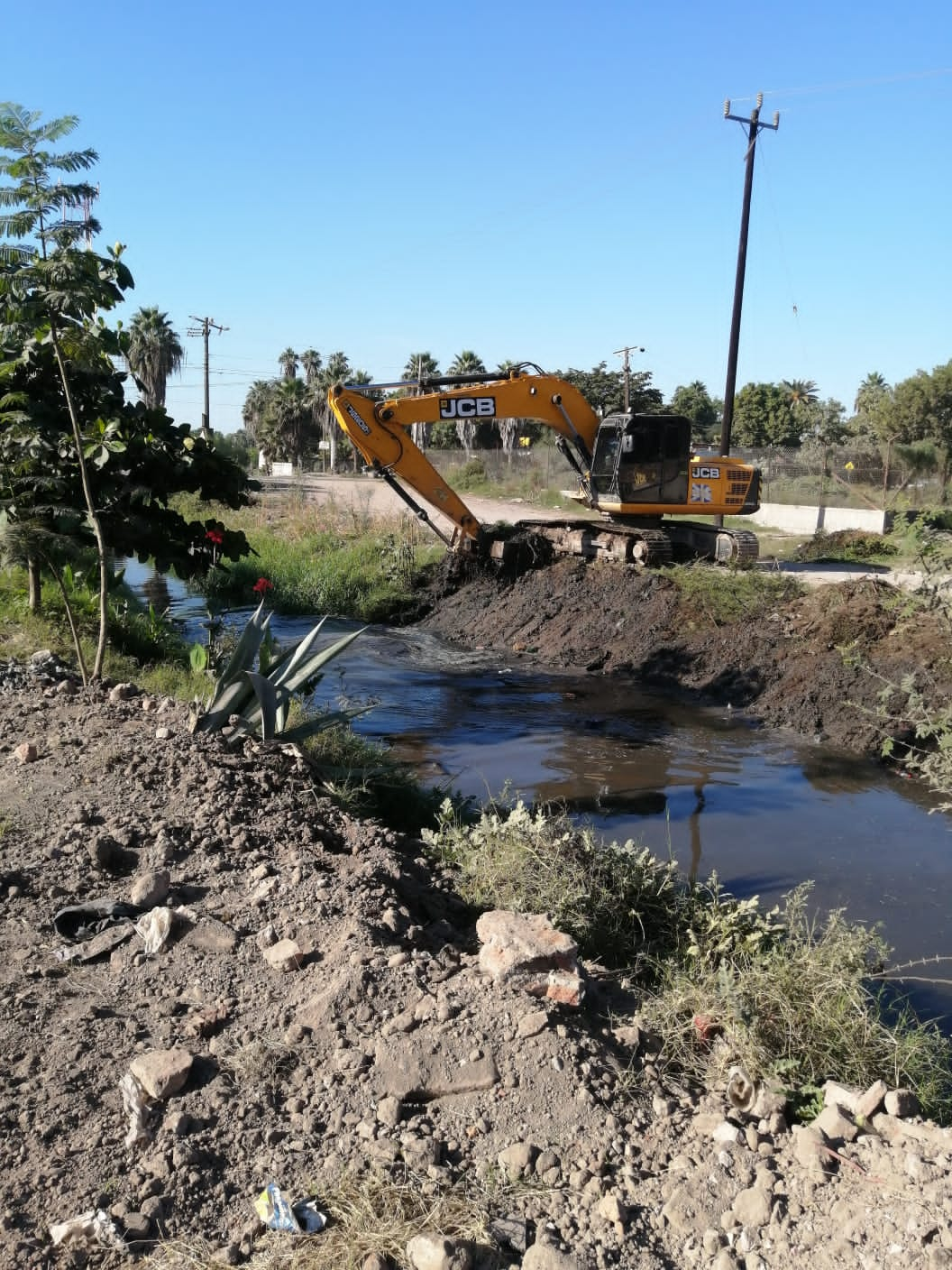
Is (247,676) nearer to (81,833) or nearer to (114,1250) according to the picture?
(81,833)

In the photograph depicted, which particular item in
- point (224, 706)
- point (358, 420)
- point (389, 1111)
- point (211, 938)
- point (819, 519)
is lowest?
point (389, 1111)

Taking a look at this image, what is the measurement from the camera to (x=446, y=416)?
16828 millimetres

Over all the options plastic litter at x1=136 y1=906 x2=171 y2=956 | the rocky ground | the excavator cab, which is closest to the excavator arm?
the excavator cab

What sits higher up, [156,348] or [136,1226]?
[156,348]

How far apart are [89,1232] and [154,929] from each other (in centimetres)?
143

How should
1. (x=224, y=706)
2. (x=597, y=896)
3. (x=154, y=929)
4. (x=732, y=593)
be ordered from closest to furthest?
(x=154, y=929) → (x=597, y=896) → (x=224, y=706) → (x=732, y=593)

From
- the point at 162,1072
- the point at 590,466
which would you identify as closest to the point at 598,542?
the point at 590,466

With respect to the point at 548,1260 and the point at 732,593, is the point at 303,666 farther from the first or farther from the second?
the point at 732,593

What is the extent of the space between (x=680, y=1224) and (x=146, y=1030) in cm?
187

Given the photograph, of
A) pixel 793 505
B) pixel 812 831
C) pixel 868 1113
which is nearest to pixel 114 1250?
pixel 868 1113

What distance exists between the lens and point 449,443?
76.1 meters

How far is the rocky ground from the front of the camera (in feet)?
9.70

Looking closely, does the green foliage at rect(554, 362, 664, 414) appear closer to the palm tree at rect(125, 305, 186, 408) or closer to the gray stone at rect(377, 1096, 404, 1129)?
the palm tree at rect(125, 305, 186, 408)

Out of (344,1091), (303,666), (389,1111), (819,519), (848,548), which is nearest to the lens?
(389,1111)
